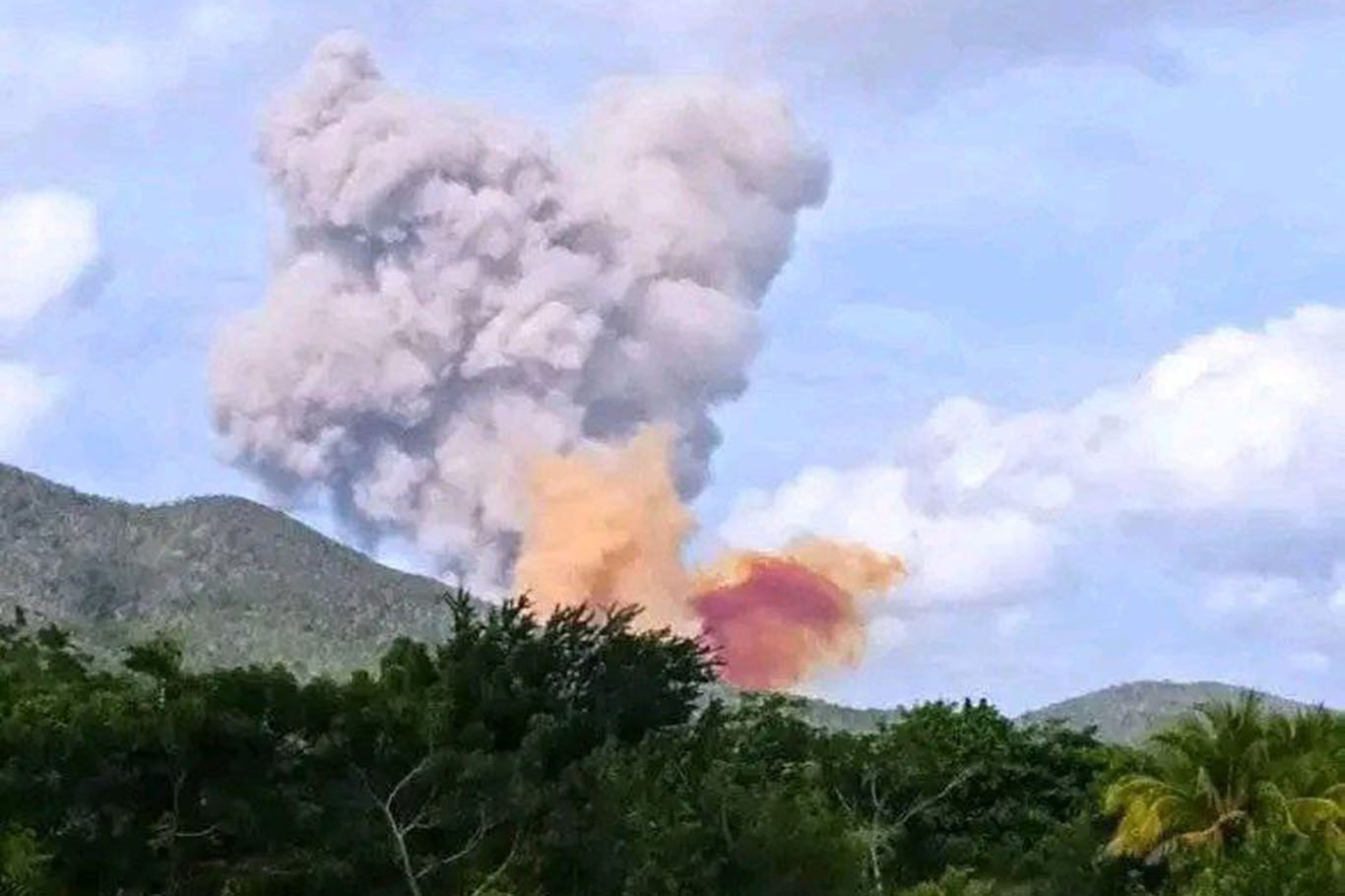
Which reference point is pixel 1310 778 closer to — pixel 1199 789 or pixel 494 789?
pixel 1199 789

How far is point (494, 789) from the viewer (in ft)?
156

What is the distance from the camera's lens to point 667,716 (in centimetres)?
5516

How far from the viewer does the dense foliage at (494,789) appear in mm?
44438

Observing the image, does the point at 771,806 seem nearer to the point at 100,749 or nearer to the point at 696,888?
the point at 696,888

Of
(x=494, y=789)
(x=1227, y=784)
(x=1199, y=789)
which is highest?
(x=1227, y=784)

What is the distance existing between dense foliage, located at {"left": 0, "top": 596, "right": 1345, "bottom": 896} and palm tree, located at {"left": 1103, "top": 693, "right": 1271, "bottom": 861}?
0.06m

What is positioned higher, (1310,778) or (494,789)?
(1310,778)

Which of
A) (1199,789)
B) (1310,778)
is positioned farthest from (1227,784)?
(1310,778)

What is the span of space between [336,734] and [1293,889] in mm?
19229

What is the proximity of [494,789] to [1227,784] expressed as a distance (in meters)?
16.8

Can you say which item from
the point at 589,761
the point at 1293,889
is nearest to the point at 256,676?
the point at 589,761

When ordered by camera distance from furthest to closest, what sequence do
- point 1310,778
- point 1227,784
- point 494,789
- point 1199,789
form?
point 1227,784 → point 1199,789 → point 1310,778 → point 494,789

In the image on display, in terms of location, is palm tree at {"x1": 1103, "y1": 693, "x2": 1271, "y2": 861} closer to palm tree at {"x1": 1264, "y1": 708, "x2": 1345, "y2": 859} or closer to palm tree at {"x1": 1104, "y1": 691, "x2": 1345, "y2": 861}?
palm tree at {"x1": 1104, "y1": 691, "x2": 1345, "y2": 861}

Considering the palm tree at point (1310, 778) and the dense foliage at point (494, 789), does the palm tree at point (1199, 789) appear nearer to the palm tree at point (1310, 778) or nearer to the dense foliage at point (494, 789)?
the dense foliage at point (494, 789)
